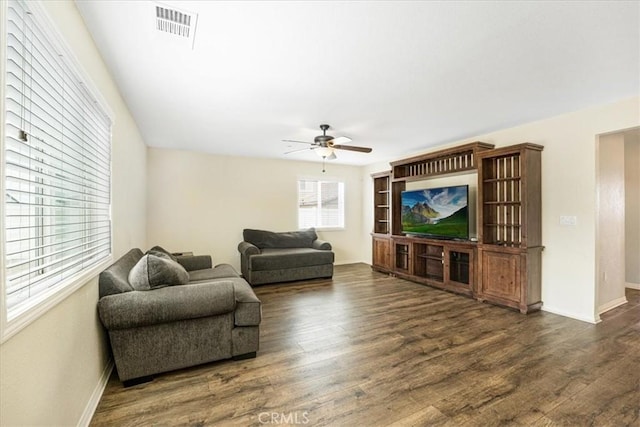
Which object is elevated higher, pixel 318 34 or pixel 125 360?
pixel 318 34

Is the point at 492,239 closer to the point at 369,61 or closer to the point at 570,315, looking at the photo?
the point at 570,315

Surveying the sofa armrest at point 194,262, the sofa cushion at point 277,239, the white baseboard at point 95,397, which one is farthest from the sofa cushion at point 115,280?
the sofa cushion at point 277,239

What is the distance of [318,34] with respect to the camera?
75.1 inches

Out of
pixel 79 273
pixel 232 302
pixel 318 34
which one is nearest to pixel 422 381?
pixel 232 302

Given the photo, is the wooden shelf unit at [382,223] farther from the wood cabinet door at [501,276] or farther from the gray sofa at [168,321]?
the gray sofa at [168,321]

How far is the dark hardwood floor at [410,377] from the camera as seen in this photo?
1.78 meters

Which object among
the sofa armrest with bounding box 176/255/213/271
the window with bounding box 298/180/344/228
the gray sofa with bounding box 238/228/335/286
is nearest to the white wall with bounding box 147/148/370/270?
the window with bounding box 298/180/344/228

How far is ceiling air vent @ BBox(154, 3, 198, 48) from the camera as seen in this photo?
66.6 inches

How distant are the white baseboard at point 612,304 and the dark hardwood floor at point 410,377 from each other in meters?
0.18

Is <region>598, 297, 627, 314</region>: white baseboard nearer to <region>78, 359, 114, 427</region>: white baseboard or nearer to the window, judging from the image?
the window

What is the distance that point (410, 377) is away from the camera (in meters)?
2.18

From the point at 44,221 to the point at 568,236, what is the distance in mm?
4947

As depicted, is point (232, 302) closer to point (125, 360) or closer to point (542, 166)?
point (125, 360)

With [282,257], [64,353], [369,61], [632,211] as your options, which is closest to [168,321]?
[64,353]
